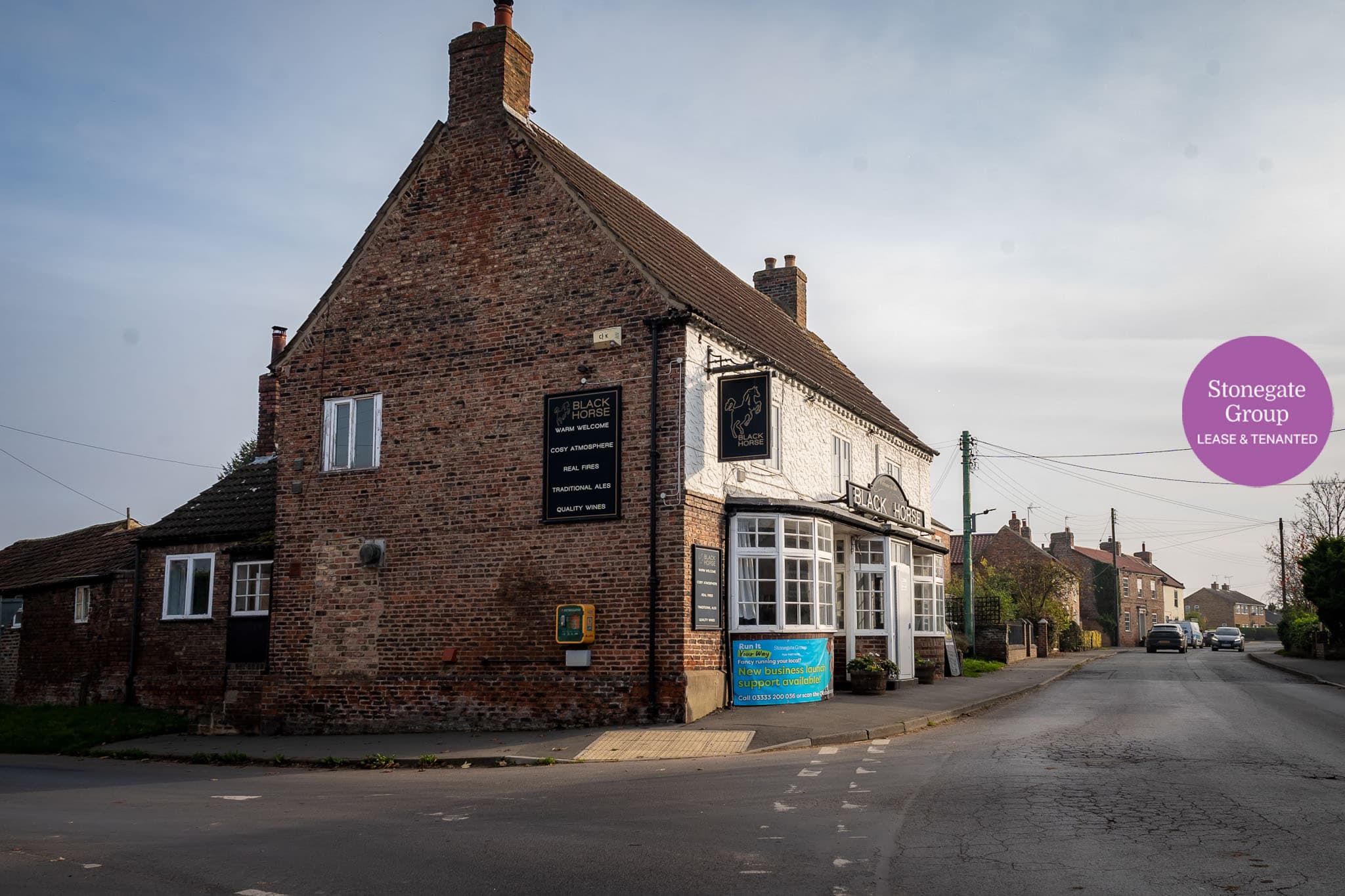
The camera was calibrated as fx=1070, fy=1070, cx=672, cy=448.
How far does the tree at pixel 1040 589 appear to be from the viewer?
48688 mm

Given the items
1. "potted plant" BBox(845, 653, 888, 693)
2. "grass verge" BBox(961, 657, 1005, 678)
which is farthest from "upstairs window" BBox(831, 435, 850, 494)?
"grass verge" BBox(961, 657, 1005, 678)

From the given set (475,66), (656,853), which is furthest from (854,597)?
(656,853)

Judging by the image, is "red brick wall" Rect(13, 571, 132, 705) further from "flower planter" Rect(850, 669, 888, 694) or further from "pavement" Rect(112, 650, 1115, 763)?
"flower planter" Rect(850, 669, 888, 694)

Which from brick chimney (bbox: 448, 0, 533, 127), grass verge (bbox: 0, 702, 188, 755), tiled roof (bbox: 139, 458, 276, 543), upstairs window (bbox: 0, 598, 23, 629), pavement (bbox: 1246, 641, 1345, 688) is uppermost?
brick chimney (bbox: 448, 0, 533, 127)

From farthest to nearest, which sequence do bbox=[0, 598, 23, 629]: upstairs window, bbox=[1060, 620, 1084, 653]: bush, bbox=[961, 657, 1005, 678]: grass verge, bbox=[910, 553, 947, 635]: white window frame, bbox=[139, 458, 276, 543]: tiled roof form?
bbox=[1060, 620, 1084, 653]: bush < bbox=[961, 657, 1005, 678]: grass verge < bbox=[0, 598, 23, 629]: upstairs window < bbox=[910, 553, 947, 635]: white window frame < bbox=[139, 458, 276, 543]: tiled roof

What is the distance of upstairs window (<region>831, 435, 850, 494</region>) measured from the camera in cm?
2283

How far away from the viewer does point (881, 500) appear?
901 inches

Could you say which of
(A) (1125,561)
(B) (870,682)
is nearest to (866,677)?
(B) (870,682)

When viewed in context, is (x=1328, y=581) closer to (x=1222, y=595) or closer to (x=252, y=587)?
(x=252, y=587)

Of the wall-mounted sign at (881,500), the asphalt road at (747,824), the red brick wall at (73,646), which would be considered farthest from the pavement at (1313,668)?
the red brick wall at (73,646)

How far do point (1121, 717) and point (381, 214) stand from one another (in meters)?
15.5

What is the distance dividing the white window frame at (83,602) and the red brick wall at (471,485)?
295 inches

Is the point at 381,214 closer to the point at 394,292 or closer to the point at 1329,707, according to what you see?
the point at 394,292

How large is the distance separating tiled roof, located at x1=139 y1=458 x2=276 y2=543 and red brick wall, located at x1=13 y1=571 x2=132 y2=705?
1.50 meters
